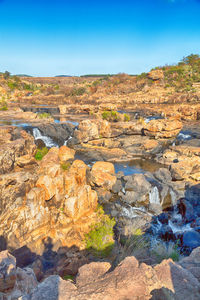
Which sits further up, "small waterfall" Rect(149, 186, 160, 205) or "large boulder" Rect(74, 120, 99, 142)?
"large boulder" Rect(74, 120, 99, 142)

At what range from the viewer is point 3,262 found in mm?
3098

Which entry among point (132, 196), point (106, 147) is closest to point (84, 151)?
point (106, 147)

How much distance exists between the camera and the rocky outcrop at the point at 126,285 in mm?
2381

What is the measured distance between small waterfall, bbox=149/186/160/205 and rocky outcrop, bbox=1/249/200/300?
9152mm

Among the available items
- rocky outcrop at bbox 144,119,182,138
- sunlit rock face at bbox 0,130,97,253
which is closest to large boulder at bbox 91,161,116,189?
sunlit rock face at bbox 0,130,97,253

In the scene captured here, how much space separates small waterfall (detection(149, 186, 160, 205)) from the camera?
11808 mm

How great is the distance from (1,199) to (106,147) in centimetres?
1455

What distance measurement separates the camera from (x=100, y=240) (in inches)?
276

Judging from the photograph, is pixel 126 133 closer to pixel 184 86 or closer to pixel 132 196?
pixel 132 196

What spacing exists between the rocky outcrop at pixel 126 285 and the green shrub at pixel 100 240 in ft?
13.9

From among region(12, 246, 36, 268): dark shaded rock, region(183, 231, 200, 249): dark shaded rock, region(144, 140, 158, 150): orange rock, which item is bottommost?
region(183, 231, 200, 249): dark shaded rock

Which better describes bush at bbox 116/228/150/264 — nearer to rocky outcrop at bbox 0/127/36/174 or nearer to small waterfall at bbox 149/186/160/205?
small waterfall at bbox 149/186/160/205

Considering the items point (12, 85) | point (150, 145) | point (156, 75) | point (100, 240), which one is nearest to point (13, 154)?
point (100, 240)

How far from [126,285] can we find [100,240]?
4820mm
